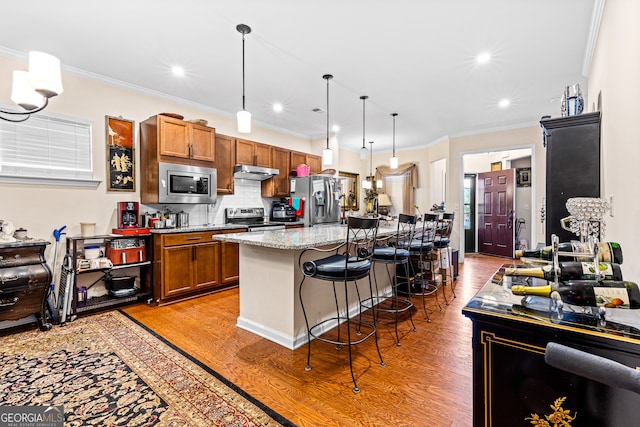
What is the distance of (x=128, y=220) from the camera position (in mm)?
3707

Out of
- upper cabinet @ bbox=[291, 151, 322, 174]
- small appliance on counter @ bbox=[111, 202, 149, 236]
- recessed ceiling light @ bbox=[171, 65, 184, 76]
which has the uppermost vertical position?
recessed ceiling light @ bbox=[171, 65, 184, 76]

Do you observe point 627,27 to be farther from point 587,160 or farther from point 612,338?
point 612,338

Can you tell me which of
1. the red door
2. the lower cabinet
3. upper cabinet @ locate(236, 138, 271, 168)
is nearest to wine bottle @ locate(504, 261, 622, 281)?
the lower cabinet

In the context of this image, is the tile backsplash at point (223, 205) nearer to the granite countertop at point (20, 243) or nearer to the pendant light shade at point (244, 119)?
the granite countertop at point (20, 243)

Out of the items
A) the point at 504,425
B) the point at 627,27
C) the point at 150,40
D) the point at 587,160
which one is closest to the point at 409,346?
the point at 504,425

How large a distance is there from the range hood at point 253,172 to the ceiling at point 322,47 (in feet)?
3.13

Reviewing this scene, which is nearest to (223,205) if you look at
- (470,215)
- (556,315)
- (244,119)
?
(244,119)

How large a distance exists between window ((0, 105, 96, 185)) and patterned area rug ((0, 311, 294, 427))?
162 cm

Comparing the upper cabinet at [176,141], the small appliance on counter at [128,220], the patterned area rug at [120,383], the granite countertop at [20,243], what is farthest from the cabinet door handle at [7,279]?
the upper cabinet at [176,141]

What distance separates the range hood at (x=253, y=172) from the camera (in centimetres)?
470

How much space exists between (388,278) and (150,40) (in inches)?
146

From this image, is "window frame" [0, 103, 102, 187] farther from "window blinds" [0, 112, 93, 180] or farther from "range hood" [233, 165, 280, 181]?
"range hood" [233, 165, 280, 181]

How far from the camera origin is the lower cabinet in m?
3.57

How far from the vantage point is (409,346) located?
2.49 meters
